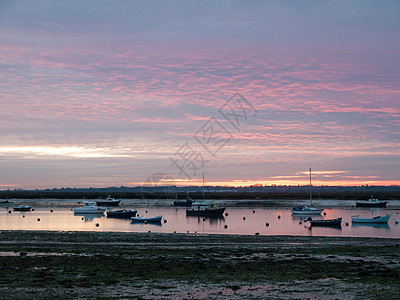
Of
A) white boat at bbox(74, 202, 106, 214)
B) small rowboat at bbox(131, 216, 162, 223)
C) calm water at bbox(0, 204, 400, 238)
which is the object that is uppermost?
white boat at bbox(74, 202, 106, 214)

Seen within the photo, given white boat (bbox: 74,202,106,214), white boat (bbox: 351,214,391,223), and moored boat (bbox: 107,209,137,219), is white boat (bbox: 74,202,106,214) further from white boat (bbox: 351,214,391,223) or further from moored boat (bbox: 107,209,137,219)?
white boat (bbox: 351,214,391,223)

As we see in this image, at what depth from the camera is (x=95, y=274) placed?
23859 millimetres

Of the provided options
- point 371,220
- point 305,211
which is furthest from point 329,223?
point 305,211

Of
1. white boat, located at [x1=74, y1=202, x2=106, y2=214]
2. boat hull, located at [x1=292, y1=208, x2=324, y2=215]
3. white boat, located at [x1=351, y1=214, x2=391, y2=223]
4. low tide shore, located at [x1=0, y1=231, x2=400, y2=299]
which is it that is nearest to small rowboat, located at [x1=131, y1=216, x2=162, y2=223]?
white boat, located at [x1=74, y1=202, x2=106, y2=214]

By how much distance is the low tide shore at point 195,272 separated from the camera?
20047 mm

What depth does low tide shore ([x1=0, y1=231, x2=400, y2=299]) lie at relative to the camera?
20047 millimetres

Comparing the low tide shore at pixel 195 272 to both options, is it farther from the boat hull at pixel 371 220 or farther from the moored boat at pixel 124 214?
the moored boat at pixel 124 214

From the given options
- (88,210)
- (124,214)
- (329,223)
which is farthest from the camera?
(88,210)

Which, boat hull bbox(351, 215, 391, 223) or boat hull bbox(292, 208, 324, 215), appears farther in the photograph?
boat hull bbox(292, 208, 324, 215)

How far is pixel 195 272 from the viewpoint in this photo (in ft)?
81.0

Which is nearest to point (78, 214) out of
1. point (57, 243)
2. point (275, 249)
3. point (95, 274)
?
point (57, 243)

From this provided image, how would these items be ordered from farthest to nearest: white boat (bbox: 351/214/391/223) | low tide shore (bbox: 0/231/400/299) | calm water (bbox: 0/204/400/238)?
white boat (bbox: 351/214/391/223), calm water (bbox: 0/204/400/238), low tide shore (bbox: 0/231/400/299)

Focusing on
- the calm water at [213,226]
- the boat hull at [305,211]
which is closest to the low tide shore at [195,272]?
the calm water at [213,226]

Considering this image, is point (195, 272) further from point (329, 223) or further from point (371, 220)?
point (371, 220)
